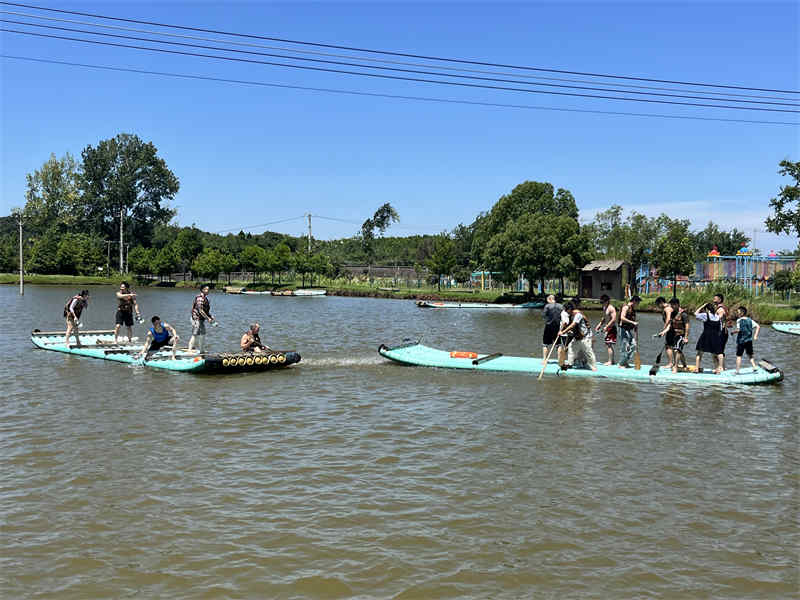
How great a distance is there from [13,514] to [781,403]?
51.8 feet

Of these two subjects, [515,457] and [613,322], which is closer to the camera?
[515,457]

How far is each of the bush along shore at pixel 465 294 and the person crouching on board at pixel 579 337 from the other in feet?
57.8

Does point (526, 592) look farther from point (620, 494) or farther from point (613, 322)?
point (613, 322)

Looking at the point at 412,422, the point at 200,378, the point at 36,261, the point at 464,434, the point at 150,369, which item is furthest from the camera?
the point at 36,261

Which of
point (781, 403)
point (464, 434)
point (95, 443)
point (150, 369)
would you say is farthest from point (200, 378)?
point (781, 403)

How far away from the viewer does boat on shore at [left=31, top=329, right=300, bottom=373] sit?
1842 centimetres

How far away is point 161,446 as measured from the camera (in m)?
11.4

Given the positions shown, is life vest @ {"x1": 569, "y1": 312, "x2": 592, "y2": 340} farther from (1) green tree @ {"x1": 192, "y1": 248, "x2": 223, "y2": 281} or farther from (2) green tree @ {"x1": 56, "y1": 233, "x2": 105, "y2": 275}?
(2) green tree @ {"x1": 56, "y1": 233, "x2": 105, "y2": 275}

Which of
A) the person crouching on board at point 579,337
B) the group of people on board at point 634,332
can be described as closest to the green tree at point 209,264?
the group of people on board at point 634,332

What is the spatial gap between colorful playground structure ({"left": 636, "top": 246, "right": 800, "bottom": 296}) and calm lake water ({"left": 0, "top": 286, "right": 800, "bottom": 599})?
35.9m

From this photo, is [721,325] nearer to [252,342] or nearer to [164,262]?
[252,342]

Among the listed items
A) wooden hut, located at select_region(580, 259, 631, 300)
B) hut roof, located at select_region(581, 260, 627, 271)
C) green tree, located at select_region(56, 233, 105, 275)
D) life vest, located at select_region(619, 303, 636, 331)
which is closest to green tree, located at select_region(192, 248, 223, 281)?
green tree, located at select_region(56, 233, 105, 275)

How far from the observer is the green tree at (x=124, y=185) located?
365ft

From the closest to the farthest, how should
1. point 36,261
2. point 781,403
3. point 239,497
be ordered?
point 239,497 < point 781,403 < point 36,261
